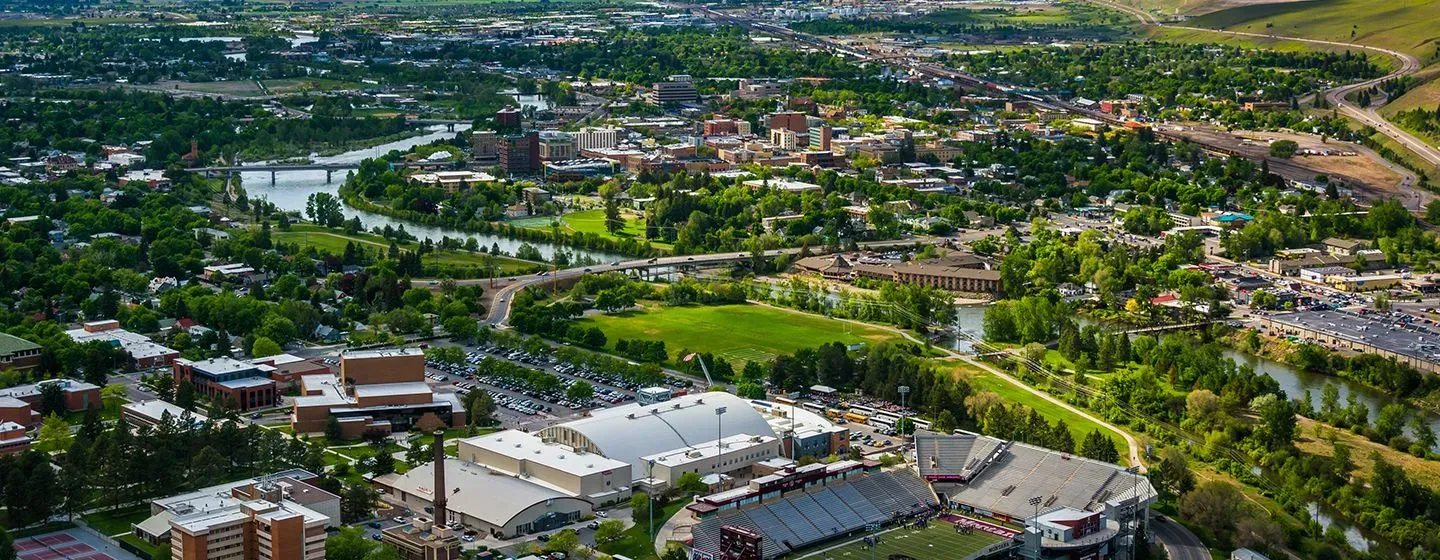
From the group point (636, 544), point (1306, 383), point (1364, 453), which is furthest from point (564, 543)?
point (1306, 383)

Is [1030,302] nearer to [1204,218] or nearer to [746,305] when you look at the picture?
[746,305]

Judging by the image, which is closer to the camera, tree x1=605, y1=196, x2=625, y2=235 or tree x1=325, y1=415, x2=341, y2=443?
tree x1=325, y1=415, x2=341, y2=443

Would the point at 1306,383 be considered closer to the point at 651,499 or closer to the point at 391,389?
the point at 651,499

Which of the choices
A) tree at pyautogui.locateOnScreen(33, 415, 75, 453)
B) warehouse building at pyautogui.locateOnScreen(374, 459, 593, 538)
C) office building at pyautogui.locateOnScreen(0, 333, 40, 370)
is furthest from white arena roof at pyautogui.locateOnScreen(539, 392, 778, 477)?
office building at pyautogui.locateOnScreen(0, 333, 40, 370)

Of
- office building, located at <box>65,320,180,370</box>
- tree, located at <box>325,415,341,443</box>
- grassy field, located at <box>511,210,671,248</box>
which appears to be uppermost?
tree, located at <box>325,415,341,443</box>

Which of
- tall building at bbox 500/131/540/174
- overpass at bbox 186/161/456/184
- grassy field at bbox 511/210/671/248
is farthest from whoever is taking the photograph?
tall building at bbox 500/131/540/174

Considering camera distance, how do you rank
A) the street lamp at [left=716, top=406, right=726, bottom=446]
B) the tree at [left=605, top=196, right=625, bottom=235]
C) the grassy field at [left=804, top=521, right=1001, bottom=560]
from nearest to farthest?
1. the grassy field at [left=804, top=521, right=1001, bottom=560]
2. the street lamp at [left=716, top=406, right=726, bottom=446]
3. the tree at [left=605, top=196, right=625, bottom=235]

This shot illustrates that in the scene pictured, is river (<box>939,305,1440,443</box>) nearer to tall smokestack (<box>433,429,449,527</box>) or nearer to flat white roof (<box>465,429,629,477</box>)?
flat white roof (<box>465,429,629,477</box>)
